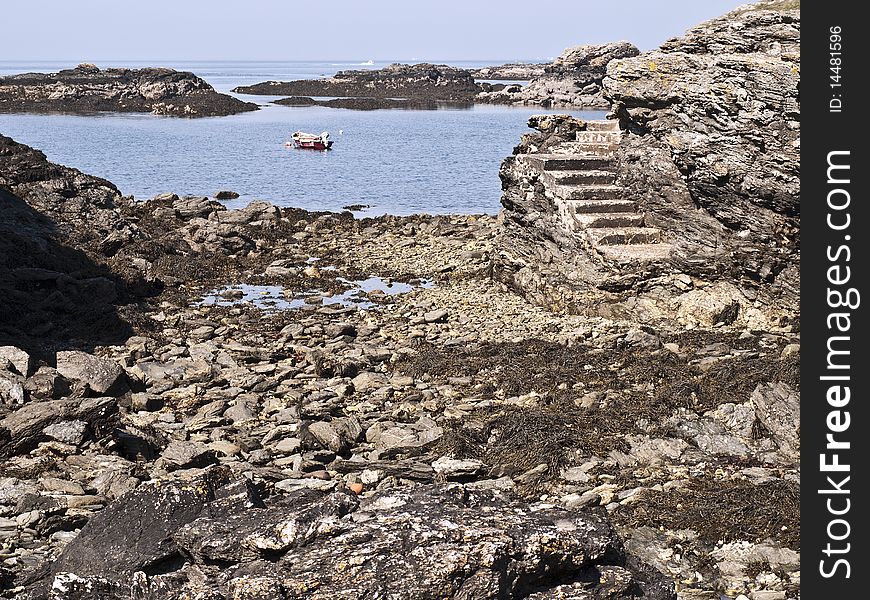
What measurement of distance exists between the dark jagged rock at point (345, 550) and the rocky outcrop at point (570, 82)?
99.2 metres

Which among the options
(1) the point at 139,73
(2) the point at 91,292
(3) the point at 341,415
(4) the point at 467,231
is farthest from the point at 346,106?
(3) the point at 341,415

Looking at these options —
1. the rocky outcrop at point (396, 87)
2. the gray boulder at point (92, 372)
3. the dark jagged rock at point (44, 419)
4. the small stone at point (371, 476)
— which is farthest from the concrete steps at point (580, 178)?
the rocky outcrop at point (396, 87)

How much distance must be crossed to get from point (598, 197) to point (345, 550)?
1559cm

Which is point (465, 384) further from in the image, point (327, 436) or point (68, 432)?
point (68, 432)

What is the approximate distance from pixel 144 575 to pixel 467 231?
2308cm

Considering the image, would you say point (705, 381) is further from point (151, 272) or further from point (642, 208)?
point (151, 272)

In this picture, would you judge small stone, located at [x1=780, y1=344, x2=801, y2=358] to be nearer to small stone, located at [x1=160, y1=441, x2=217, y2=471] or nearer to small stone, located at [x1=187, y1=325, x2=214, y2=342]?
small stone, located at [x1=160, y1=441, x2=217, y2=471]

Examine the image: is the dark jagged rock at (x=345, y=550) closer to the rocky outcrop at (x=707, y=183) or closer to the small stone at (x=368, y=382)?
the small stone at (x=368, y=382)

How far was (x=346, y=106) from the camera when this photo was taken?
117 m

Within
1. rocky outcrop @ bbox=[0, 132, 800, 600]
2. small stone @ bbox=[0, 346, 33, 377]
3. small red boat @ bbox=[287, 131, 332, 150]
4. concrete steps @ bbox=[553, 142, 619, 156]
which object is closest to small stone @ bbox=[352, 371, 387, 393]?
rocky outcrop @ bbox=[0, 132, 800, 600]

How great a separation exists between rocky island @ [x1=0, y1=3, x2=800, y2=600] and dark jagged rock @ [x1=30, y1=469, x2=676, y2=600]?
0.07ft

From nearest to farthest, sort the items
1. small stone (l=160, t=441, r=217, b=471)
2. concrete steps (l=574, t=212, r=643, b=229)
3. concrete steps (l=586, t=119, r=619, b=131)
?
small stone (l=160, t=441, r=217, b=471)
concrete steps (l=574, t=212, r=643, b=229)
concrete steps (l=586, t=119, r=619, b=131)

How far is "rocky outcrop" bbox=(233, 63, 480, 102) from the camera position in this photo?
140 m

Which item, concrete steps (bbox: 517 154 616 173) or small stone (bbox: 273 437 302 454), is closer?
small stone (bbox: 273 437 302 454)
